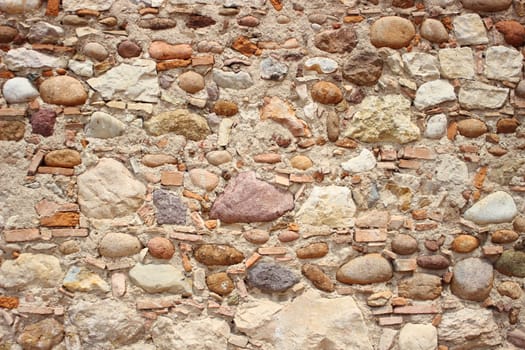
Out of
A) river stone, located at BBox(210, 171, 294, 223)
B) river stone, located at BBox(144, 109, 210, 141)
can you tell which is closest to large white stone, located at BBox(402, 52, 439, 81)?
river stone, located at BBox(210, 171, 294, 223)

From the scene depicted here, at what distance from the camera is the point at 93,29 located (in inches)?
78.0

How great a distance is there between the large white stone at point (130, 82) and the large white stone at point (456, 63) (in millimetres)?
1037

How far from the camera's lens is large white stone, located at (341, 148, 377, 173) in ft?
6.66

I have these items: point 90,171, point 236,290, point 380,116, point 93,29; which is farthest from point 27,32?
point 380,116

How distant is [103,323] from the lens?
6.22 feet

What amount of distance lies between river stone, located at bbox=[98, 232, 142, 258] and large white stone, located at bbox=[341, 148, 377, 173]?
78 cm

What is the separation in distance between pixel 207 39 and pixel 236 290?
2.88 ft

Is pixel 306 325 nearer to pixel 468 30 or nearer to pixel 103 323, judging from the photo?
pixel 103 323

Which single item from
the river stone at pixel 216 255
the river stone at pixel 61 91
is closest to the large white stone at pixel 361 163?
the river stone at pixel 216 255

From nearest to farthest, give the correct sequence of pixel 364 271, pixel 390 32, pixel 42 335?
1. pixel 42 335
2. pixel 364 271
3. pixel 390 32

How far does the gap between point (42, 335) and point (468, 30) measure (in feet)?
6.00

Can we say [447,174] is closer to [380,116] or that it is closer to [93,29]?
[380,116]

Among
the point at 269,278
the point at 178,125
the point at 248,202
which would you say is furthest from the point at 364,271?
the point at 178,125

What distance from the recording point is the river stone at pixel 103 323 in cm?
189
